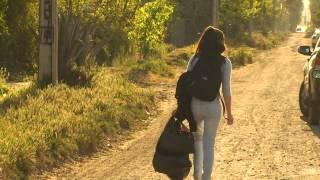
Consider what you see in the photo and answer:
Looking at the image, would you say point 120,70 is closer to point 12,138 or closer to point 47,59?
point 47,59

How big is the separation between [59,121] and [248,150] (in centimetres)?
308

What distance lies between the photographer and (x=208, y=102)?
5969 millimetres

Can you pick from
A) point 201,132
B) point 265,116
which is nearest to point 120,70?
point 265,116

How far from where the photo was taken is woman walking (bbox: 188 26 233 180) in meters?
5.97

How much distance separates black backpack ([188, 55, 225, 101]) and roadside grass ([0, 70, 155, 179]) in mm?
2639

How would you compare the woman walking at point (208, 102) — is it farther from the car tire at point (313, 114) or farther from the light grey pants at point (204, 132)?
the car tire at point (313, 114)

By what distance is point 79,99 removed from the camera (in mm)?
11500

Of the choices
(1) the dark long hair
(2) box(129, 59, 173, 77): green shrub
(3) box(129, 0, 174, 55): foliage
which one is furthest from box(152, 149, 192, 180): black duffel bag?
(3) box(129, 0, 174, 55): foliage

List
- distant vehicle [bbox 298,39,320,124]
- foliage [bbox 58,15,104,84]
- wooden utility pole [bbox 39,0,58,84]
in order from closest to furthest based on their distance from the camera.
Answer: distant vehicle [bbox 298,39,320,124]
wooden utility pole [bbox 39,0,58,84]
foliage [bbox 58,15,104,84]

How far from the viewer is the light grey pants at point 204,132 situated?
5.98m

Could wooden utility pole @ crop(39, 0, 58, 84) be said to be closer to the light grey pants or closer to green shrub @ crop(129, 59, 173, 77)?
the light grey pants

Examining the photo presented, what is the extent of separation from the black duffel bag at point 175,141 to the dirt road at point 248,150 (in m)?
1.68

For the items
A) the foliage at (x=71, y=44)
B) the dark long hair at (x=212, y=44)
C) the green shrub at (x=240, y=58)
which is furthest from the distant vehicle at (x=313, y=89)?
the green shrub at (x=240, y=58)

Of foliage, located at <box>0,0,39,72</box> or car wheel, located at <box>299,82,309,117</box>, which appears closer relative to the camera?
car wheel, located at <box>299,82,309,117</box>
